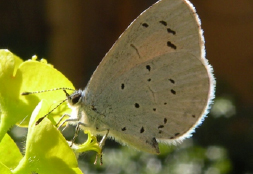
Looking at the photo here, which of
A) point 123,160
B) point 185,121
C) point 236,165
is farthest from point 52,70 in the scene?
point 236,165

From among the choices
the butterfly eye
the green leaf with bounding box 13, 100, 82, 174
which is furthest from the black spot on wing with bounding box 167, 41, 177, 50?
the green leaf with bounding box 13, 100, 82, 174

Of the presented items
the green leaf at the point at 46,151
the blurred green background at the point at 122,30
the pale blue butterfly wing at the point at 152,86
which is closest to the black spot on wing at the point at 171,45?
the pale blue butterfly wing at the point at 152,86

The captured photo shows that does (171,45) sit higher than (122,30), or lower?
higher

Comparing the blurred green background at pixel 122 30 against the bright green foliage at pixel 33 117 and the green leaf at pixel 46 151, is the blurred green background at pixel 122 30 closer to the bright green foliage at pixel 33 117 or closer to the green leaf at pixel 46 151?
the bright green foliage at pixel 33 117

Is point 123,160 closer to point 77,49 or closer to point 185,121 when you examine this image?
point 185,121

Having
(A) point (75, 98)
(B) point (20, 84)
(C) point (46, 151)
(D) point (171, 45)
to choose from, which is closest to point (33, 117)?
(C) point (46, 151)

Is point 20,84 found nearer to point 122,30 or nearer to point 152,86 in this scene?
point 152,86
